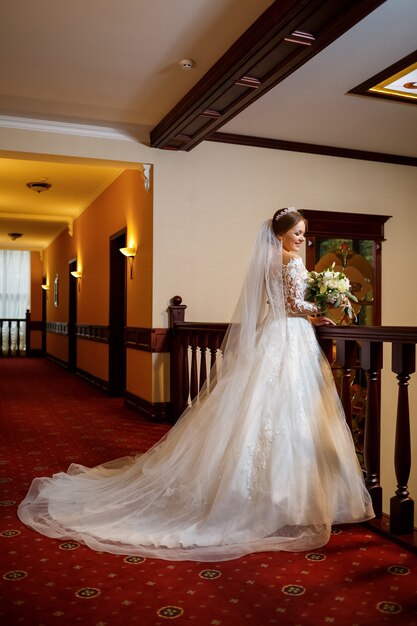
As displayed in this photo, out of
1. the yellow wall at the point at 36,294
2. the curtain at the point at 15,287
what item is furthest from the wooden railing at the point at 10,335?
the yellow wall at the point at 36,294

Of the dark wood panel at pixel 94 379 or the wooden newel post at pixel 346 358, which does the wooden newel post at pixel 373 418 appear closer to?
the wooden newel post at pixel 346 358

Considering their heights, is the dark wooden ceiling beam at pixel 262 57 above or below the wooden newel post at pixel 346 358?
above

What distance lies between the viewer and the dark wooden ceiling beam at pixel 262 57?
3615mm

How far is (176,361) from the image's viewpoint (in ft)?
20.6

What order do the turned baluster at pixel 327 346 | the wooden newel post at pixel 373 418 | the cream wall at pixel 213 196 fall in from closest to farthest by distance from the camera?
the wooden newel post at pixel 373 418 < the turned baluster at pixel 327 346 < the cream wall at pixel 213 196

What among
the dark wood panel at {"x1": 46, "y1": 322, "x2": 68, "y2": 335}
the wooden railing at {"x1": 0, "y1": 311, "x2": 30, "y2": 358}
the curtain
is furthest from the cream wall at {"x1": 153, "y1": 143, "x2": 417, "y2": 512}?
the curtain

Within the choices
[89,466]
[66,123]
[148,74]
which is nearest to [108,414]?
[89,466]

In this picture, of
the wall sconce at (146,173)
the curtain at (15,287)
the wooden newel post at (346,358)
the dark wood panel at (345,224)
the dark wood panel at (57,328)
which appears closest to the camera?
the wooden newel post at (346,358)

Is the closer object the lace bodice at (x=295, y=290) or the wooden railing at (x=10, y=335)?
the lace bodice at (x=295, y=290)

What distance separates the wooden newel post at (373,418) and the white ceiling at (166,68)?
2.38 metres

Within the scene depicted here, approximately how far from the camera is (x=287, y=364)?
312cm

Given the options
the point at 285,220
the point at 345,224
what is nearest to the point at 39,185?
the point at 345,224

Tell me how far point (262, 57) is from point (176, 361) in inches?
125

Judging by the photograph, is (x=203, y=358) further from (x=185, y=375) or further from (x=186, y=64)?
(x=186, y=64)
